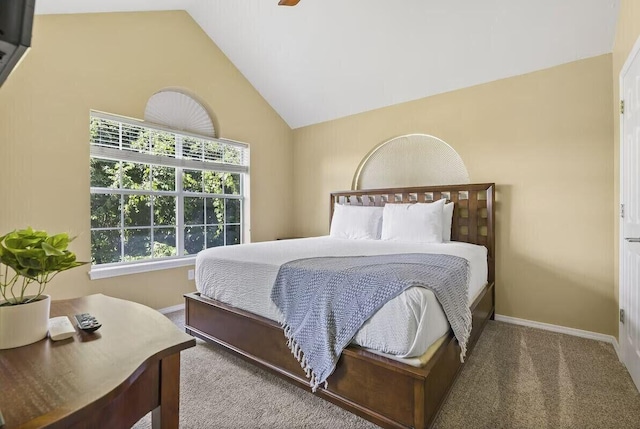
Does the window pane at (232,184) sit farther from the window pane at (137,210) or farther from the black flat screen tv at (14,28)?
the black flat screen tv at (14,28)

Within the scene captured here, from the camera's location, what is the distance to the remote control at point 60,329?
3.31 feet

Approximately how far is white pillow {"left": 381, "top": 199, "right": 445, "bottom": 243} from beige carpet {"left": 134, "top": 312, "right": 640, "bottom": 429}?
1.03 m

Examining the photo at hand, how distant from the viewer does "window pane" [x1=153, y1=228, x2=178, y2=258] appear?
331 centimetres

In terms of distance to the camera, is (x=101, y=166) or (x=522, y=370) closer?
(x=522, y=370)

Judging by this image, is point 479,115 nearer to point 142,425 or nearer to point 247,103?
point 247,103

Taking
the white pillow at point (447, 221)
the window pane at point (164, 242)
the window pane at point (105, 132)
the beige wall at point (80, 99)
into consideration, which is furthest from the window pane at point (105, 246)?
the white pillow at point (447, 221)

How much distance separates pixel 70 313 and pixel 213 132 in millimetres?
2801

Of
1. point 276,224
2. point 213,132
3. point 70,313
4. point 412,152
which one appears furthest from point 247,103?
point 70,313

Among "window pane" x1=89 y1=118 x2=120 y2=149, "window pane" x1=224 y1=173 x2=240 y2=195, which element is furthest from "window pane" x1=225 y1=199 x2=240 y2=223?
"window pane" x1=89 y1=118 x2=120 y2=149

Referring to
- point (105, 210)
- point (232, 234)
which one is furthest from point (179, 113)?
point (232, 234)

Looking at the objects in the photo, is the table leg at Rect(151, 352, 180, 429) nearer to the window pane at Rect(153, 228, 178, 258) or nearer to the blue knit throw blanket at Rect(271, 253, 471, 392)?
the blue knit throw blanket at Rect(271, 253, 471, 392)

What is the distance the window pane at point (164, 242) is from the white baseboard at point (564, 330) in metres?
3.33

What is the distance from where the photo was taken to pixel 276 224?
4.44 meters

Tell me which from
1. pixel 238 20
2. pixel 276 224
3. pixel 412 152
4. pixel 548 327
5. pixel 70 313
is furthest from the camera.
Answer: pixel 276 224
